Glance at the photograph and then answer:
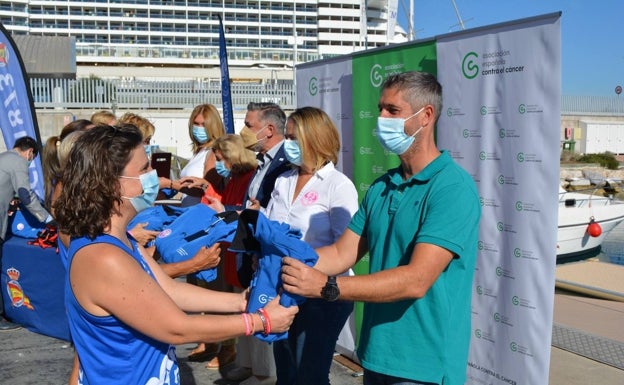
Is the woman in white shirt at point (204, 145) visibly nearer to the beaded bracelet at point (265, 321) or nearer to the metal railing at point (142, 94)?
the beaded bracelet at point (265, 321)

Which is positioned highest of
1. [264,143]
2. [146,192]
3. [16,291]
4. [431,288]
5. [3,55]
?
[3,55]

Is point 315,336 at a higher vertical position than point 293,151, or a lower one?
lower

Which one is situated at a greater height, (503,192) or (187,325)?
(503,192)

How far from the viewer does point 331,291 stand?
7.79 feet

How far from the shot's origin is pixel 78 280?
2084 millimetres

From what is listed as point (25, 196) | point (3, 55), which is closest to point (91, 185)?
point (25, 196)

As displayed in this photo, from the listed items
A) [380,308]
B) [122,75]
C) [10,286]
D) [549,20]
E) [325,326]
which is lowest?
[10,286]

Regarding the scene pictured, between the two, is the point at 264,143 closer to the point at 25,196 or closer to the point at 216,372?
the point at 216,372

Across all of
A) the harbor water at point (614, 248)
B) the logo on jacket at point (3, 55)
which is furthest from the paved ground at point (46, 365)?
the harbor water at point (614, 248)

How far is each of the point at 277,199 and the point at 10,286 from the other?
3853mm

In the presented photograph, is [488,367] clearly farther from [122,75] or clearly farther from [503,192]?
[122,75]

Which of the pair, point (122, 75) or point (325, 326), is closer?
point (325, 326)

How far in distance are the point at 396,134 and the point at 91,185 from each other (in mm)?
1203

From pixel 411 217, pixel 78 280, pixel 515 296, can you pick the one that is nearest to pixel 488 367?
pixel 515 296
